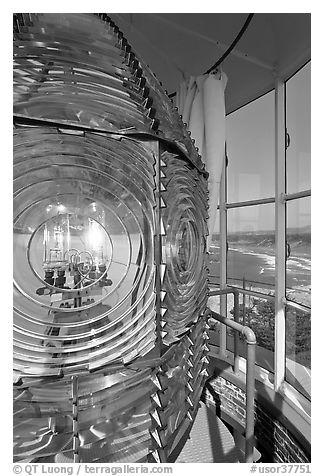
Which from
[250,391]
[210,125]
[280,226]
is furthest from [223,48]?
[250,391]

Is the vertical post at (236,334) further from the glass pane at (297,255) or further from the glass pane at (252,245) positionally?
the glass pane at (297,255)

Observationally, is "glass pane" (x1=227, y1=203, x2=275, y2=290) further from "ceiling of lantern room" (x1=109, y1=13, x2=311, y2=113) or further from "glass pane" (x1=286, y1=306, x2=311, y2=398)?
"ceiling of lantern room" (x1=109, y1=13, x2=311, y2=113)

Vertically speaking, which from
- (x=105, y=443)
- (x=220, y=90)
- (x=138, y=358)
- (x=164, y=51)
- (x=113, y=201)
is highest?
(x=164, y=51)

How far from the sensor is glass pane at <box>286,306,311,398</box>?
1529 millimetres

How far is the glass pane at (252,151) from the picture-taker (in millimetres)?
1761

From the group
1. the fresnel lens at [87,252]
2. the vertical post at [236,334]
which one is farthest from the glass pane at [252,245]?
the fresnel lens at [87,252]

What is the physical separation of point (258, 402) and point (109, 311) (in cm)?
135

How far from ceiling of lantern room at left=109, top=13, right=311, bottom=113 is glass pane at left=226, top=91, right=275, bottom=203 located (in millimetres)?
153

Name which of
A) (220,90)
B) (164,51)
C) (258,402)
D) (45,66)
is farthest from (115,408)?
(164,51)

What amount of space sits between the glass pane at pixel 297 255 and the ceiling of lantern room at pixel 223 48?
28.1 inches

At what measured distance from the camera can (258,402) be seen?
1.50 m

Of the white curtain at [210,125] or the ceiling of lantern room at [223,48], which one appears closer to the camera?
the ceiling of lantern room at [223,48]
